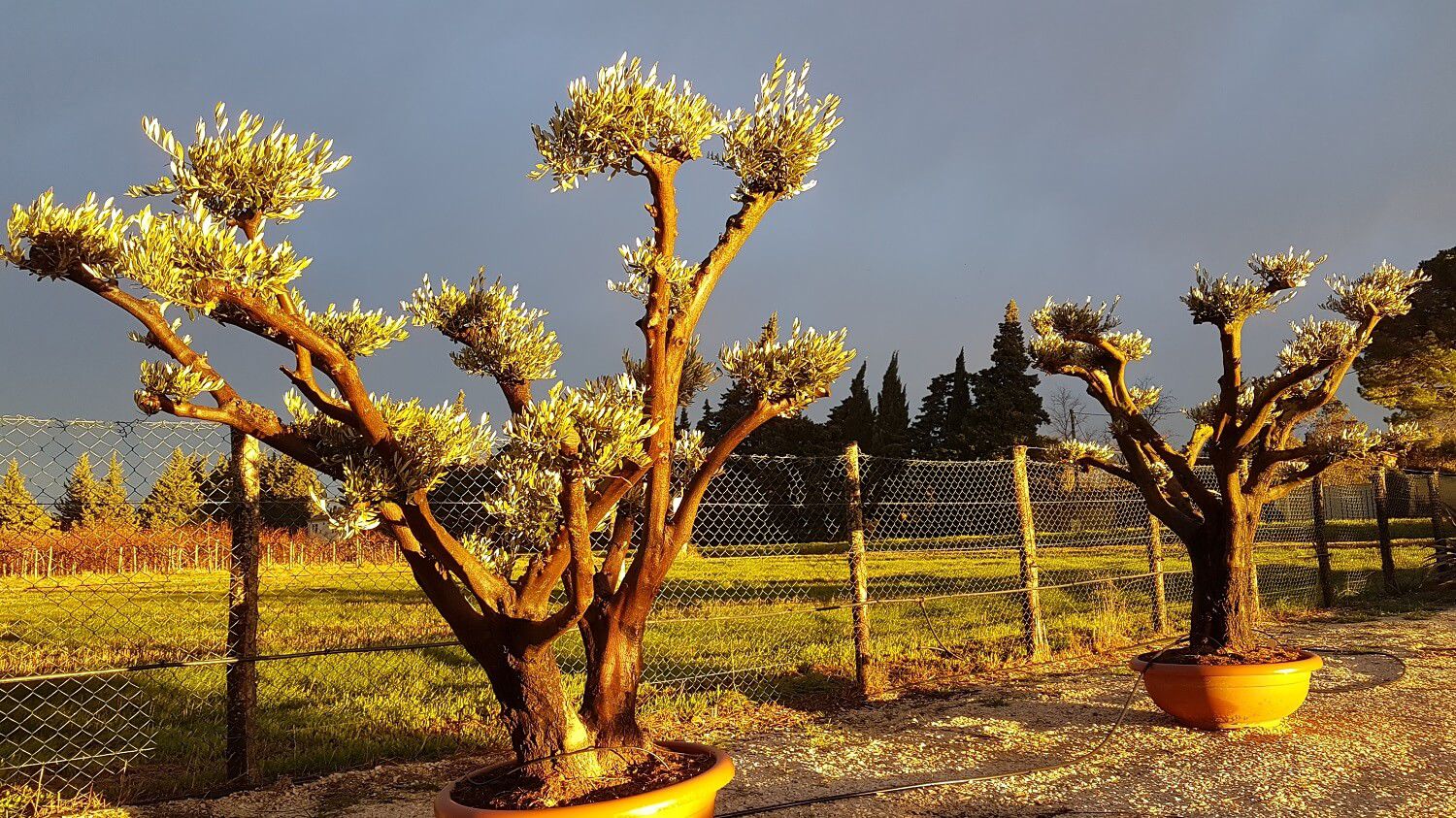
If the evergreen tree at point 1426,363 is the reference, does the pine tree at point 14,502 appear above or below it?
below

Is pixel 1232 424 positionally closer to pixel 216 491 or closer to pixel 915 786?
pixel 915 786

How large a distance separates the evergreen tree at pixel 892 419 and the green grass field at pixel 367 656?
893 inches

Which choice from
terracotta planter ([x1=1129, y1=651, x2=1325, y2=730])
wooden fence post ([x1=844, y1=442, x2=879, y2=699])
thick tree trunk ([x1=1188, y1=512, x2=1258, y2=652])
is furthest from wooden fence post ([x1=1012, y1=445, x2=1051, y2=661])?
terracotta planter ([x1=1129, y1=651, x2=1325, y2=730])

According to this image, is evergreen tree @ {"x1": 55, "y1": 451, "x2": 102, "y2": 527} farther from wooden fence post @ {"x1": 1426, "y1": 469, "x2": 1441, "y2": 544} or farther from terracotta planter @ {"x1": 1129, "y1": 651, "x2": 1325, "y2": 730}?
wooden fence post @ {"x1": 1426, "y1": 469, "x2": 1441, "y2": 544}

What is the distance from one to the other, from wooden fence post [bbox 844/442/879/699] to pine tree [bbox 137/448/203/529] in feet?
14.3

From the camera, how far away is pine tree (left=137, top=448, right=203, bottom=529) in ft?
15.5

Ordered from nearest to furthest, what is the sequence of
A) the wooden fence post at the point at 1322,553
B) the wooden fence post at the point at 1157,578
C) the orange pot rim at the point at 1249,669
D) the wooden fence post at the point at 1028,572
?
the orange pot rim at the point at 1249,669, the wooden fence post at the point at 1028,572, the wooden fence post at the point at 1157,578, the wooden fence post at the point at 1322,553

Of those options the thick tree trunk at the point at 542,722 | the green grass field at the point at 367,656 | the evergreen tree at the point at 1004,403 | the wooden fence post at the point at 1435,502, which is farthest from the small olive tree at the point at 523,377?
the evergreen tree at the point at 1004,403

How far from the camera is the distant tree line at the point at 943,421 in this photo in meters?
33.7

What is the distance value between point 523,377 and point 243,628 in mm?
2605

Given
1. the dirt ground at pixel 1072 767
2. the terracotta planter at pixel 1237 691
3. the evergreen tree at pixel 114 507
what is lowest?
the dirt ground at pixel 1072 767

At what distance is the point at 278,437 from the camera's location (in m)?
2.77

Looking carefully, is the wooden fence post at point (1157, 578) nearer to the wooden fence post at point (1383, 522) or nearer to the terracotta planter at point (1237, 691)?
the terracotta planter at point (1237, 691)

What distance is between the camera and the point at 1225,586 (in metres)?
5.71
